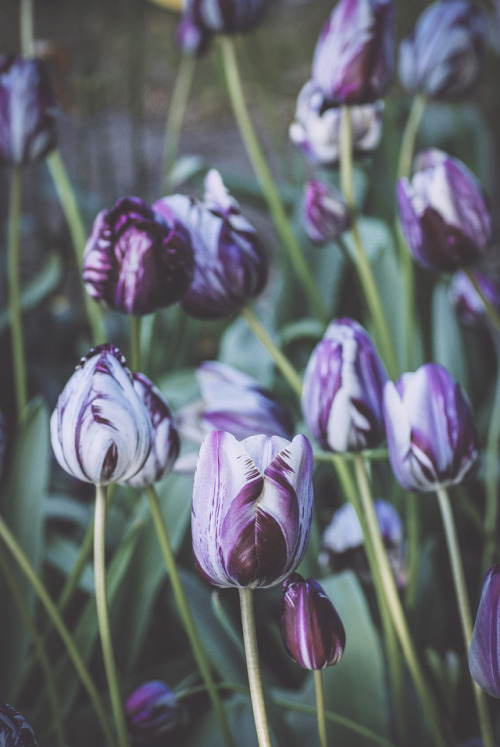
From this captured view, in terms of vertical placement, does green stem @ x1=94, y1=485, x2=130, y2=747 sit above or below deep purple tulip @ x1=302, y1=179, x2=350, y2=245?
below

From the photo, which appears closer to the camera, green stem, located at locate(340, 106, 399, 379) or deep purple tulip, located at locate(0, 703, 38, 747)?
deep purple tulip, located at locate(0, 703, 38, 747)

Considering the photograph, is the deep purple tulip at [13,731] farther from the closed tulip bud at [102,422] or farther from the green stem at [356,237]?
the green stem at [356,237]

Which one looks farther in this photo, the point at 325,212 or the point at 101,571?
the point at 325,212

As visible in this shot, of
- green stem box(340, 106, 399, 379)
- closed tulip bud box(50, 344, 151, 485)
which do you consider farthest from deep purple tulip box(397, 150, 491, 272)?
closed tulip bud box(50, 344, 151, 485)

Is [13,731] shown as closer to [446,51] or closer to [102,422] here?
[102,422]

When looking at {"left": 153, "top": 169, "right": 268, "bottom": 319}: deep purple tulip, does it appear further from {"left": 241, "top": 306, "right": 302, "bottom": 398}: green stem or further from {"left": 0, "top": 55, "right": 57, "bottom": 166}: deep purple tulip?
{"left": 0, "top": 55, "right": 57, "bottom": 166}: deep purple tulip

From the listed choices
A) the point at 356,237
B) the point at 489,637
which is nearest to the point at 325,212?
the point at 356,237

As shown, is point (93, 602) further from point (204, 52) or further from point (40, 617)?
point (204, 52)

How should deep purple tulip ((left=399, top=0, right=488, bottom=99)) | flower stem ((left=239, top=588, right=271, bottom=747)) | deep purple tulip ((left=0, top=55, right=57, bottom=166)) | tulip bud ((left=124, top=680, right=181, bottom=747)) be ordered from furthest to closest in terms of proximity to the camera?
1. deep purple tulip ((left=399, top=0, right=488, bottom=99))
2. deep purple tulip ((left=0, top=55, right=57, bottom=166))
3. tulip bud ((left=124, top=680, right=181, bottom=747))
4. flower stem ((left=239, top=588, right=271, bottom=747))
